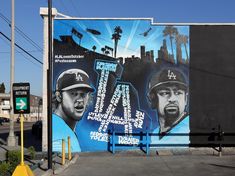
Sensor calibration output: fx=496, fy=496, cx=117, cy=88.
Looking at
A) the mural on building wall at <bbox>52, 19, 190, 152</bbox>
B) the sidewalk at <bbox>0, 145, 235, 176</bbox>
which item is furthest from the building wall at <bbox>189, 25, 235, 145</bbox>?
the sidewalk at <bbox>0, 145, 235, 176</bbox>

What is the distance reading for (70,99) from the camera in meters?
22.4

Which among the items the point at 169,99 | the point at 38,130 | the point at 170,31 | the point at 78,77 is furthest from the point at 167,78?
the point at 38,130

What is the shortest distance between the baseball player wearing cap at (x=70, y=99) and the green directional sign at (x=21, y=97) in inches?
360

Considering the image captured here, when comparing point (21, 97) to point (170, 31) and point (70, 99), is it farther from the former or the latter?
point (170, 31)

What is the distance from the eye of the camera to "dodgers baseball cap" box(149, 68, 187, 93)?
72.7 feet

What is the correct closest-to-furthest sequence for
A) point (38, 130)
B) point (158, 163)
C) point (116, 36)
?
point (158, 163) < point (116, 36) < point (38, 130)

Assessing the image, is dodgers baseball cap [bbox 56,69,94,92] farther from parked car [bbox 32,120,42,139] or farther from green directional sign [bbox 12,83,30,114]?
parked car [bbox 32,120,42,139]

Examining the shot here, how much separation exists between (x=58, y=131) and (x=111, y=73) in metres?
3.52

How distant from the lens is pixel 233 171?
1534 centimetres

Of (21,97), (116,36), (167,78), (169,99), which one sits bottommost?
(21,97)

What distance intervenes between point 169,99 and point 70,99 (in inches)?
175

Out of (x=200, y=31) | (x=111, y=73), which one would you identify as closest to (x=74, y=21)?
(x=111, y=73)

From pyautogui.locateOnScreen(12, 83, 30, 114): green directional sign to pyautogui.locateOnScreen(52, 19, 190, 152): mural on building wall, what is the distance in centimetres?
913

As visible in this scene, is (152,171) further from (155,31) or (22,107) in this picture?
(155,31)
